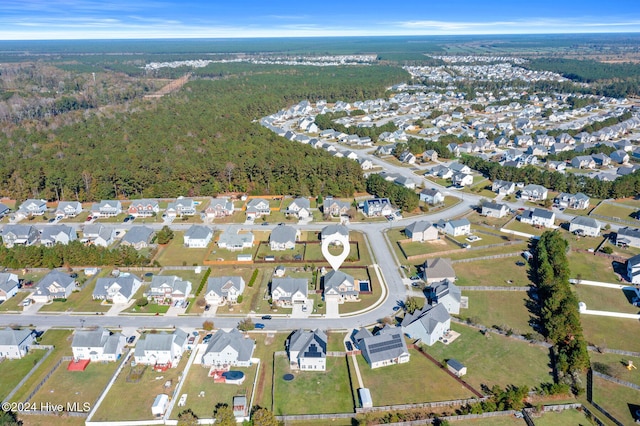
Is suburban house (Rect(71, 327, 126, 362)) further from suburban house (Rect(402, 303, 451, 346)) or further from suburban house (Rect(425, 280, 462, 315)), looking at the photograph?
suburban house (Rect(425, 280, 462, 315))

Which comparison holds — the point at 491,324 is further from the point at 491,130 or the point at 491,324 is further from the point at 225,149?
the point at 491,130

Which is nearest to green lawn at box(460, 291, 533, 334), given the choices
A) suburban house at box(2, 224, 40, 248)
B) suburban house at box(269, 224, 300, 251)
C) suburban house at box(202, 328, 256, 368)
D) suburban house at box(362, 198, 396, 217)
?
suburban house at box(202, 328, 256, 368)

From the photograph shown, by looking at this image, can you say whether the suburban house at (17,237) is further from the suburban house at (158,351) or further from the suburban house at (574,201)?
the suburban house at (574,201)

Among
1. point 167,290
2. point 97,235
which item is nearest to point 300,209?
point 167,290

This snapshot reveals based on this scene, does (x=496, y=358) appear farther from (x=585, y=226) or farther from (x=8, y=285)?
(x=8, y=285)

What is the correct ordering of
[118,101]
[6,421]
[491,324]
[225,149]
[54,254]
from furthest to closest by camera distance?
1. [118,101]
2. [225,149]
3. [54,254]
4. [491,324]
5. [6,421]

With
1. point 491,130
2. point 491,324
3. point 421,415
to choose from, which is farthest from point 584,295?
point 491,130
